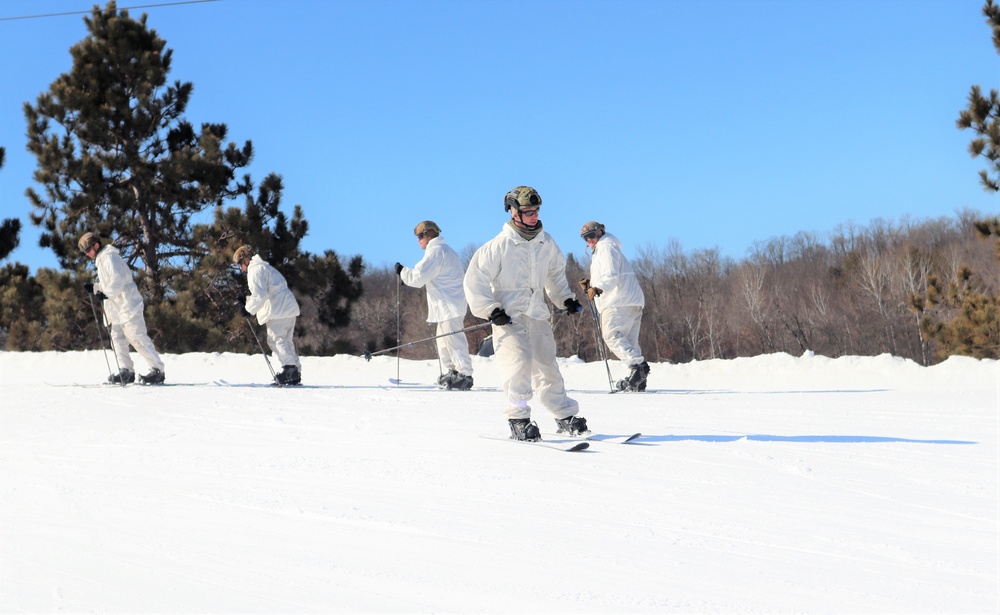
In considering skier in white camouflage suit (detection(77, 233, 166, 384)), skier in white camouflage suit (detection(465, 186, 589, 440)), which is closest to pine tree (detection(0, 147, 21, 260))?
skier in white camouflage suit (detection(77, 233, 166, 384))

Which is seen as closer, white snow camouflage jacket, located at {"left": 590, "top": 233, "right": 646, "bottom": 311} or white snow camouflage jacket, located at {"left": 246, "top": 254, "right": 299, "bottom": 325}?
white snow camouflage jacket, located at {"left": 590, "top": 233, "right": 646, "bottom": 311}

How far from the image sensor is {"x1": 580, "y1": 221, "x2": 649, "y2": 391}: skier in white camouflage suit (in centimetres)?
1155

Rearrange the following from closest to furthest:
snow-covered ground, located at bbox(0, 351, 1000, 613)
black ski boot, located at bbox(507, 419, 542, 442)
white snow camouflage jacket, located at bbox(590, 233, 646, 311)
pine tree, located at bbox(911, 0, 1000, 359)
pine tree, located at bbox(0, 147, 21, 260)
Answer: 1. snow-covered ground, located at bbox(0, 351, 1000, 613)
2. black ski boot, located at bbox(507, 419, 542, 442)
3. white snow camouflage jacket, located at bbox(590, 233, 646, 311)
4. pine tree, located at bbox(911, 0, 1000, 359)
5. pine tree, located at bbox(0, 147, 21, 260)

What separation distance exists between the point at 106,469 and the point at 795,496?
4283mm

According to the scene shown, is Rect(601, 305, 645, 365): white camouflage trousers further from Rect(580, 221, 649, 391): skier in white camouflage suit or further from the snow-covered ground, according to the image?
the snow-covered ground

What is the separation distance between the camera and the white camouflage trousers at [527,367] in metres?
6.92

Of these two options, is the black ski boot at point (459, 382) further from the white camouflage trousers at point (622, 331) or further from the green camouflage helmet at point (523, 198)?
the green camouflage helmet at point (523, 198)

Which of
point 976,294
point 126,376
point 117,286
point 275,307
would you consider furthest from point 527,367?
point 976,294

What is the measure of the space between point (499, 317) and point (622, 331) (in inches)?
211

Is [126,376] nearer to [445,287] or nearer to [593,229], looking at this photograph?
[445,287]

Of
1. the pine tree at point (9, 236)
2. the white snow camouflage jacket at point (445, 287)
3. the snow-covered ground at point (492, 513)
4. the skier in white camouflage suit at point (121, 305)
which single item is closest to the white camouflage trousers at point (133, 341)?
the skier in white camouflage suit at point (121, 305)

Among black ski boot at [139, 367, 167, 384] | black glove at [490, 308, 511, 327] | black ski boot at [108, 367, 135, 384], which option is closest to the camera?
black glove at [490, 308, 511, 327]

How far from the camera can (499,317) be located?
22.2 feet

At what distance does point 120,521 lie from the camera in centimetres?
460
